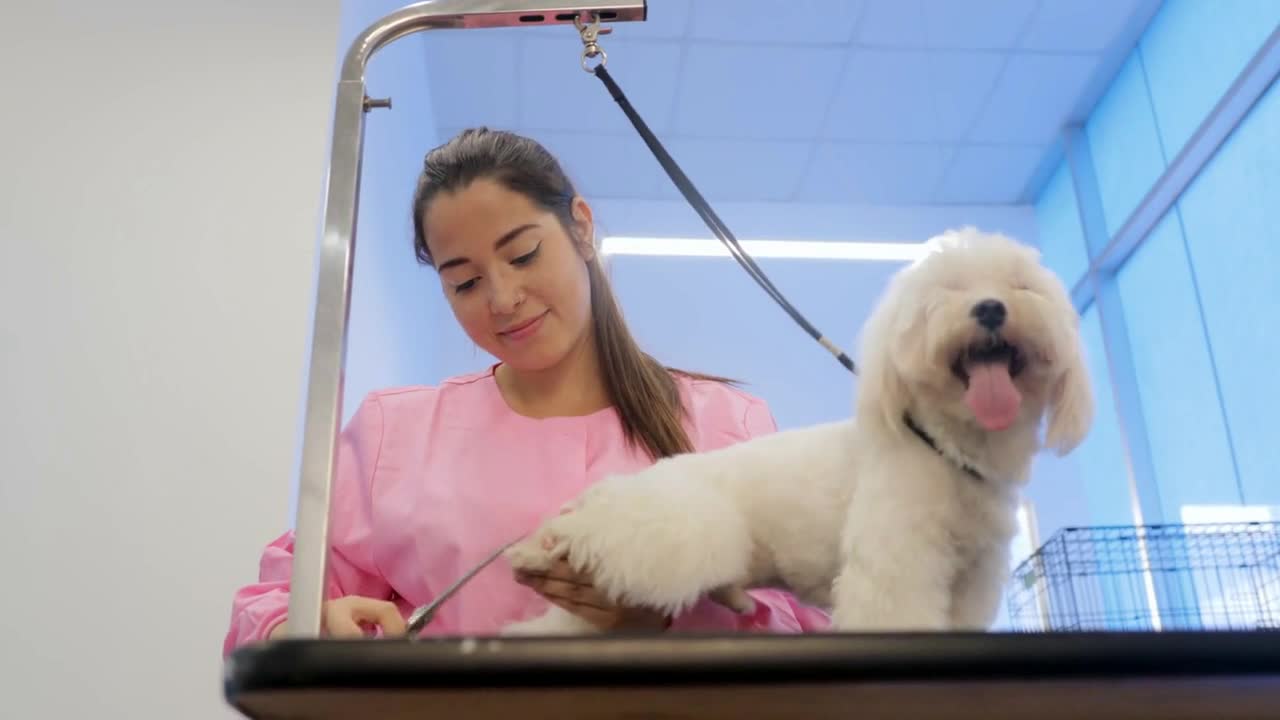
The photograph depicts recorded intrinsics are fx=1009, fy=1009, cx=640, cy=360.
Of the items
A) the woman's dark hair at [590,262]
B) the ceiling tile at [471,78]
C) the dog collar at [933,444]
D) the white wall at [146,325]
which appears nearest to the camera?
the dog collar at [933,444]

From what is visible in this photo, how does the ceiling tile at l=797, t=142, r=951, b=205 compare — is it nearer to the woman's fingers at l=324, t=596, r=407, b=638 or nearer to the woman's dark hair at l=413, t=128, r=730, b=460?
the woman's dark hair at l=413, t=128, r=730, b=460

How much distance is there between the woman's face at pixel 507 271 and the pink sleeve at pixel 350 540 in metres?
0.19

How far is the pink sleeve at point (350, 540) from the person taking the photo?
3.70 feet

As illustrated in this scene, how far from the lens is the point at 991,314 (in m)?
0.82

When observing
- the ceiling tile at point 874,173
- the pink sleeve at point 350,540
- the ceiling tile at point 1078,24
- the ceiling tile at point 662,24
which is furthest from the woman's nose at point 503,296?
the ceiling tile at point 874,173

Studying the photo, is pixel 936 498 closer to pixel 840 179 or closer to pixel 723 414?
pixel 723 414

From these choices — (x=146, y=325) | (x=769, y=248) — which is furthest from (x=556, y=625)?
(x=769, y=248)

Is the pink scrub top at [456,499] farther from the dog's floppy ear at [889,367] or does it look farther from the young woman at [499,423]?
the dog's floppy ear at [889,367]

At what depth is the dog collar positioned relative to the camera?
836 millimetres

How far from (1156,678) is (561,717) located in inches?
11.4

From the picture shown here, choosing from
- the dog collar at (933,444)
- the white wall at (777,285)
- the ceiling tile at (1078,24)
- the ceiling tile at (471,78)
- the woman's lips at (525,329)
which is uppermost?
the ceiling tile at (471,78)

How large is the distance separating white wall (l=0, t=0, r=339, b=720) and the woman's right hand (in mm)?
839

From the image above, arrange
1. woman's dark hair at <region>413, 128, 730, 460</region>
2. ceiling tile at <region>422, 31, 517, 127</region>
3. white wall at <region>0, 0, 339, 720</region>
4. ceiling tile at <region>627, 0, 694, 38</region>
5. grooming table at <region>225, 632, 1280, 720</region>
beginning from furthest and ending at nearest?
ceiling tile at <region>422, 31, 517, 127</region>
ceiling tile at <region>627, 0, 694, 38</region>
white wall at <region>0, 0, 339, 720</region>
woman's dark hair at <region>413, 128, 730, 460</region>
grooming table at <region>225, 632, 1280, 720</region>

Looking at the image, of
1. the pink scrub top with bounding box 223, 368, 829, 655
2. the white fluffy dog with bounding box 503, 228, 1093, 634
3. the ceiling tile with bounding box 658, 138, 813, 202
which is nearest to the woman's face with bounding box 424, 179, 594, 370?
the pink scrub top with bounding box 223, 368, 829, 655
